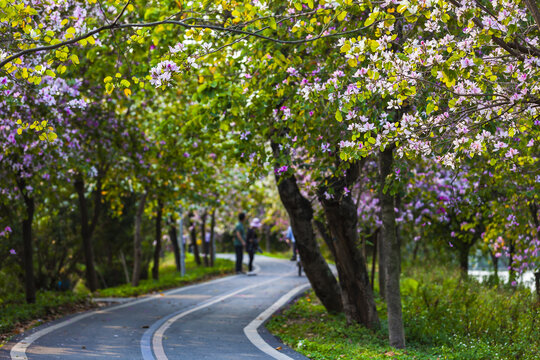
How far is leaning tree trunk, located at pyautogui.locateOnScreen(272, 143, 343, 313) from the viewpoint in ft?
35.5

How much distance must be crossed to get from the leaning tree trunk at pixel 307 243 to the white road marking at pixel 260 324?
1.25m

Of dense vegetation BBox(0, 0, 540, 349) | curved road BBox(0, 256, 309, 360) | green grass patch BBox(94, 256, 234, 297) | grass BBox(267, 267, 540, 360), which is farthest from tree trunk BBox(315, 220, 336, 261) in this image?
green grass patch BBox(94, 256, 234, 297)

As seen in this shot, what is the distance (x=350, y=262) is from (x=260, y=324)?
81.9 inches

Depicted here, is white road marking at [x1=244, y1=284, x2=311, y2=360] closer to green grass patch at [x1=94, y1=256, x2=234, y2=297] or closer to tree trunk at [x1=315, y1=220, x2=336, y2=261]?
tree trunk at [x1=315, y1=220, x2=336, y2=261]

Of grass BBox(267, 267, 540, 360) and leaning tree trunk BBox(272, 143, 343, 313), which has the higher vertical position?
leaning tree trunk BBox(272, 143, 343, 313)

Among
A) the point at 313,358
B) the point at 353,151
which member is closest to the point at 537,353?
the point at 313,358

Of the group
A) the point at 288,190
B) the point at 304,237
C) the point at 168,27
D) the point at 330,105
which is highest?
the point at 168,27

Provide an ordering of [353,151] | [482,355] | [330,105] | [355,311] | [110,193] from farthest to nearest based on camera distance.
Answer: [110,193] → [355,311] → [482,355] → [330,105] → [353,151]

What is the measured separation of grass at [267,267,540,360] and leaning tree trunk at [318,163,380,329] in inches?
10.6

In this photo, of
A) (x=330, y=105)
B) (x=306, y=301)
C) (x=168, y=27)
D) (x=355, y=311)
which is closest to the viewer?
(x=330, y=105)

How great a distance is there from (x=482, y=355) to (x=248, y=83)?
4.73m

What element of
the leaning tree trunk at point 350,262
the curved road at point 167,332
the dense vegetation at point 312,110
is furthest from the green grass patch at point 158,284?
the leaning tree trunk at point 350,262

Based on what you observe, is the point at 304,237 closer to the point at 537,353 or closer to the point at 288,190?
the point at 288,190

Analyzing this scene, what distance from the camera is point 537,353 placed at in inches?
303
